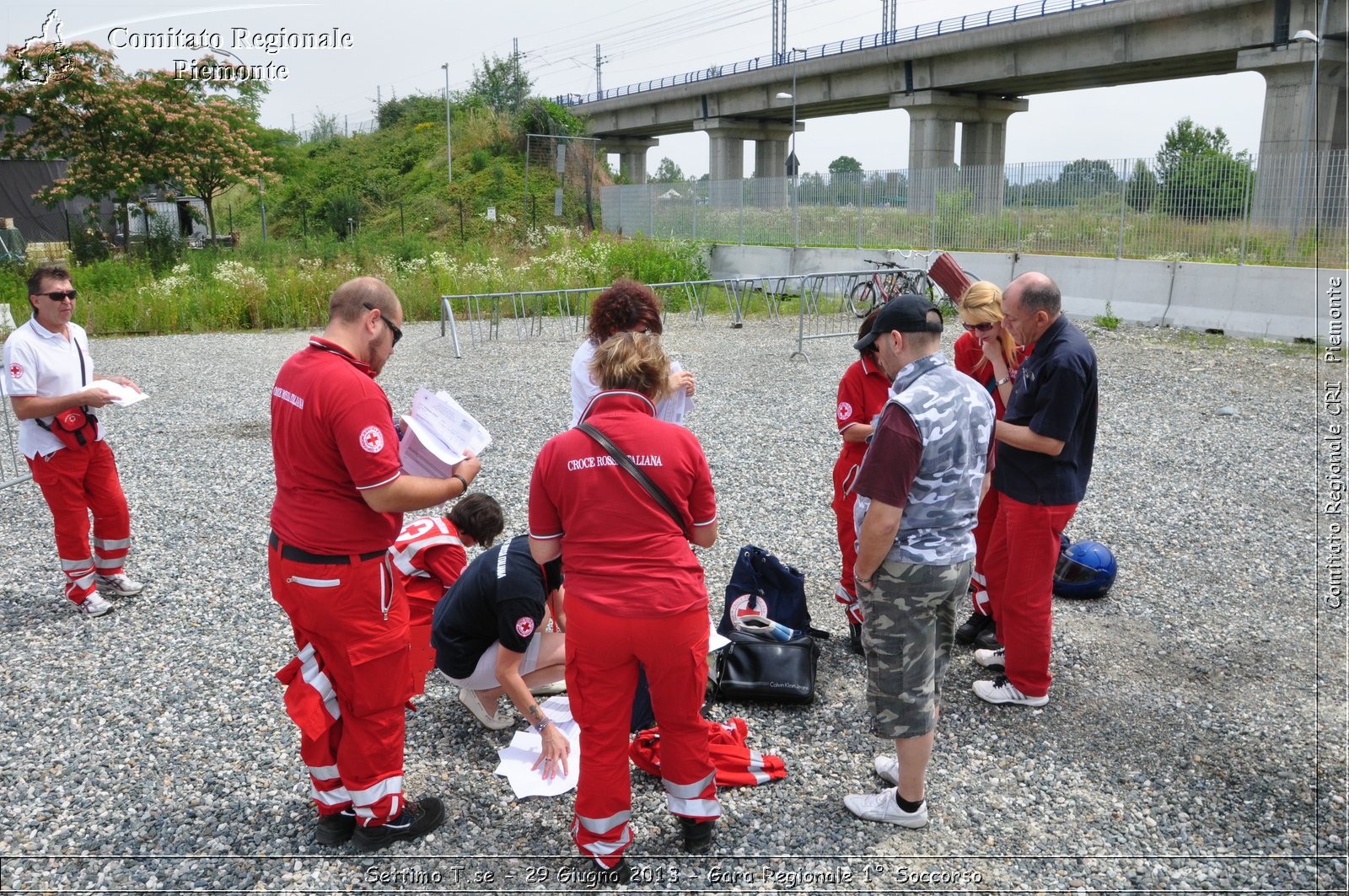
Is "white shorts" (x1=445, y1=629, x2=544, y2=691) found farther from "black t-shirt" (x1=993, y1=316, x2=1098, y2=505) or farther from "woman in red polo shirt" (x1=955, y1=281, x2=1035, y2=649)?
"black t-shirt" (x1=993, y1=316, x2=1098, y2=505)

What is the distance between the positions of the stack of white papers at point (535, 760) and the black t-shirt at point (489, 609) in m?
0.35

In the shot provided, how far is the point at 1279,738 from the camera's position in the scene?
369cm

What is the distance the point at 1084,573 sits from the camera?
5.06 metres

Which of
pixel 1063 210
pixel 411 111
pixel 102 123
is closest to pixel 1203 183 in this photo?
pixel 1063 210

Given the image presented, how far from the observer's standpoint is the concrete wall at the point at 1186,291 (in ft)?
43.0

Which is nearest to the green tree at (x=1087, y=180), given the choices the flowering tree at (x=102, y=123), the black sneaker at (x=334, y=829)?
the black sneaker at (x=334, y=829)

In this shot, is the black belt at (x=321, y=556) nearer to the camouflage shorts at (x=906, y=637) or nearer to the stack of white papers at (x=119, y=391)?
the camouflage shorts at (x=906, y=637)

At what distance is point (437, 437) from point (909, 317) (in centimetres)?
154

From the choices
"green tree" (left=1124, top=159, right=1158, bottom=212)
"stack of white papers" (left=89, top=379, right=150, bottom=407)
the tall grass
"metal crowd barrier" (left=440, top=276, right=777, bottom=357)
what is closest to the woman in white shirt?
"stack of white papers" (left=89, top=379, right=150, bottom=407)

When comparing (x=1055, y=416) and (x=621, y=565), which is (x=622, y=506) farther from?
(x=1055, y=416)

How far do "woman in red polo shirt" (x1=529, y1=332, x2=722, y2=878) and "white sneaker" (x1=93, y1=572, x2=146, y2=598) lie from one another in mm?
3679

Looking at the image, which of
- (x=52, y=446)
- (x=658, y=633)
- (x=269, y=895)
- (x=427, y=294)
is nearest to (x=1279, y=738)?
(x=658, y=633)

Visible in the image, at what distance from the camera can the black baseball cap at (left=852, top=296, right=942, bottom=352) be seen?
109 inches

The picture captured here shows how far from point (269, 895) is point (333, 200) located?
39.0 metres
